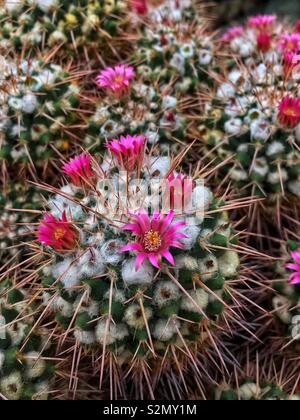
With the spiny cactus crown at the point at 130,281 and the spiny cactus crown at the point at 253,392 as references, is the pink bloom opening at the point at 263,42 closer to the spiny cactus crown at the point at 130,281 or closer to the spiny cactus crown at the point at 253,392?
the spiny cactus crown at the point at 130,281

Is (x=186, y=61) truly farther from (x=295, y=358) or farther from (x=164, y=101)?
(x=295, y=358)

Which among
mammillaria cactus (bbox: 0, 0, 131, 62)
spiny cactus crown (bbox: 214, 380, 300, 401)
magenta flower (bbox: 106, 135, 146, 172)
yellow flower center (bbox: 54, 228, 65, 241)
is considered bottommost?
spiny cactus crown (bbox: 214, 380, 300, 401)

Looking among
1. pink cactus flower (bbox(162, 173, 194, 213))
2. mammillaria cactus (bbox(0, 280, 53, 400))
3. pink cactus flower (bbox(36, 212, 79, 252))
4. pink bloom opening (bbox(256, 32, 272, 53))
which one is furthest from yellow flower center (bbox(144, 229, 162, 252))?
pink bloom opening (bbox(256, 32, 272, 53))

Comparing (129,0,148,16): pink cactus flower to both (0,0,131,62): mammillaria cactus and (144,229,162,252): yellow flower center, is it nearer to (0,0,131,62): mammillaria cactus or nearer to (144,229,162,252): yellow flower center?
(0,0,131,62): mammillaria cactus

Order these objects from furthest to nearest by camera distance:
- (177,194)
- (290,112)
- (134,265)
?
(290,112)
(177,194)
(134,265)

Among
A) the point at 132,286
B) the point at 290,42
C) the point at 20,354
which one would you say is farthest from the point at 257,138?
the point at 20,354

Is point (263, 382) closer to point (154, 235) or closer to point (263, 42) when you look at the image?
point (154, 235)

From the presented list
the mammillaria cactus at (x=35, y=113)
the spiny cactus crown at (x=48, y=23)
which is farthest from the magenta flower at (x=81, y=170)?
the spiny cactus crown at (x=48, y=23)
